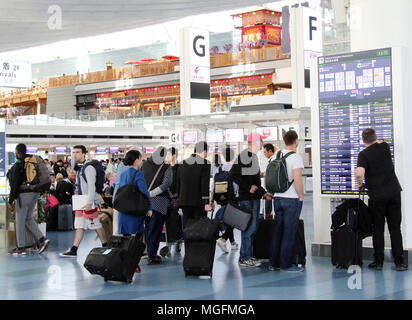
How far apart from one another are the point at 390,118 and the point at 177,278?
3.21 m

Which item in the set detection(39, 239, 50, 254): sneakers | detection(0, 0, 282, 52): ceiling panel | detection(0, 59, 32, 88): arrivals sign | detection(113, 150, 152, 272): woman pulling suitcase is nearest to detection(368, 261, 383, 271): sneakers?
detection(113, 150, 152, 272): woman pulling suitcase

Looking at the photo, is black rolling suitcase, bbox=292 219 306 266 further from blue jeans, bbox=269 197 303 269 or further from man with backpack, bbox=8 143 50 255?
man with backpack, bbox=8 143 50 255

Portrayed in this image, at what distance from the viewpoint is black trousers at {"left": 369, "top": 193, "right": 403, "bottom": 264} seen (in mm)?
7488

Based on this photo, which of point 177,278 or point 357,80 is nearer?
point 177,278

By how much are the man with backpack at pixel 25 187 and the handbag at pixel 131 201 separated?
2573 millimetres

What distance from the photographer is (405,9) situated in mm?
8523

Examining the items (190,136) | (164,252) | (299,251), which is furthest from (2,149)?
(190,136)

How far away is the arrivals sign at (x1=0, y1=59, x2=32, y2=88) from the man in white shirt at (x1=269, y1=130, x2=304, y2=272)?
10.4 m

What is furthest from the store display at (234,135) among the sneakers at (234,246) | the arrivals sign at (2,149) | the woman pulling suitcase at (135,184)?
the woman pulling suitcase at (135,184)

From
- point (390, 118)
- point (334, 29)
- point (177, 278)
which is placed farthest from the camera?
point (334, 29)

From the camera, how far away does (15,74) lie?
16719mm

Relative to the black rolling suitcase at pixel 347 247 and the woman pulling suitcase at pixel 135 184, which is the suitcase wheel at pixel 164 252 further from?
the black rolling suitcase at pixel 347 247
